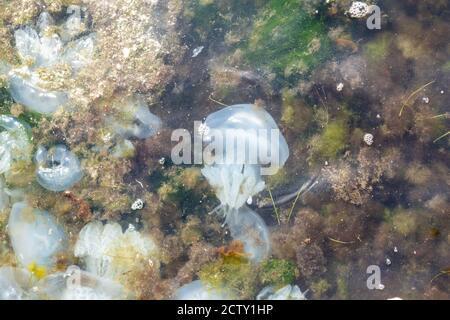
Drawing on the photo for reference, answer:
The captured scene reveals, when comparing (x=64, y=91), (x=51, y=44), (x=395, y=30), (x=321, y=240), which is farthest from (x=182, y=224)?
(x=395, y=30)

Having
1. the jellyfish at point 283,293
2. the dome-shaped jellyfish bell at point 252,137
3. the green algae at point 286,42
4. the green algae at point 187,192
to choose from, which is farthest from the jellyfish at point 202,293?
the green algae at point 286,42

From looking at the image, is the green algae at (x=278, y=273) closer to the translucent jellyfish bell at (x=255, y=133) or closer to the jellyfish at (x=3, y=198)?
the translucent jellyfish bell at (x=255, y=133)

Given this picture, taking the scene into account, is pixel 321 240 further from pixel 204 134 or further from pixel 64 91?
pixel 64 91

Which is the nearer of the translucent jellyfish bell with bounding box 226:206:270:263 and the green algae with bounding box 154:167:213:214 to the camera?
the translucent jellyfish bell with bounding box 226:206:270:263

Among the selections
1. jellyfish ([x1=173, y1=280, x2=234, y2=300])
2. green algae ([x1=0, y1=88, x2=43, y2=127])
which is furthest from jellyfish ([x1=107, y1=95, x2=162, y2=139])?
jellyfish ([x1=173, y1=280, x2=234, y2=300])

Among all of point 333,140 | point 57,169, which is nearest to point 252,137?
point 333,140

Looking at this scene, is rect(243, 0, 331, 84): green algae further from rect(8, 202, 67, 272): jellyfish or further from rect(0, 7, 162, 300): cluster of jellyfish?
rect(8, 202, 67, 272): jellyfish

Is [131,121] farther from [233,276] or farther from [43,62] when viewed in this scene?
[233,276]
